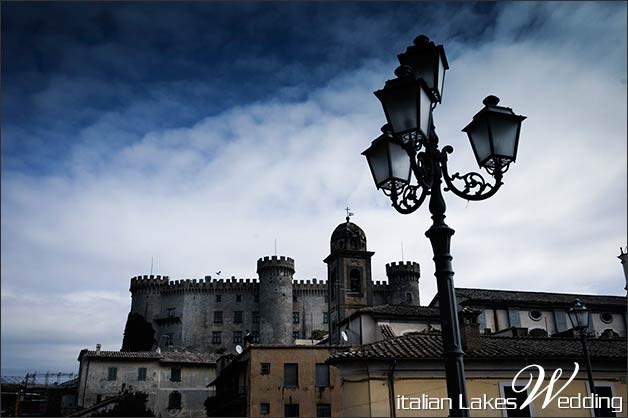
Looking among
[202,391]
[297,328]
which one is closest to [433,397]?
[202,391]

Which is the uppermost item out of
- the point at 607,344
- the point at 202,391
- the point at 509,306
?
the point at 509,306

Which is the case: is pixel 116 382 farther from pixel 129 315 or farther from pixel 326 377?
pixel 129 315

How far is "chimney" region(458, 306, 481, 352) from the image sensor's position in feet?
54.4

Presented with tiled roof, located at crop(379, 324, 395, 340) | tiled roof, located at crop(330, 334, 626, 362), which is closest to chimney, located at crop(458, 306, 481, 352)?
tiled roof, located at crop(330, 334, 626, 362)

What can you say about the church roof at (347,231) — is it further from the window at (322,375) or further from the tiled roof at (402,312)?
the window at (322,375)

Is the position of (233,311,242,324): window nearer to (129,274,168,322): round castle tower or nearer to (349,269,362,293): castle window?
(129,274,168,322): round castle tower

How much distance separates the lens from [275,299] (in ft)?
219

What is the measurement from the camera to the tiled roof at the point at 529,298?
3534 centimetres

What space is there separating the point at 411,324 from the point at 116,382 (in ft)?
79.1

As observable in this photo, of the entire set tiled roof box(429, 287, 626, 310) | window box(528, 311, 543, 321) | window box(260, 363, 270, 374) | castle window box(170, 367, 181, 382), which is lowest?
castle window box(170, 367, 181, 382)

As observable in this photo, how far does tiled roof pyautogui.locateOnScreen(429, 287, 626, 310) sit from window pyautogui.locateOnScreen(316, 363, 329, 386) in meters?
10.6

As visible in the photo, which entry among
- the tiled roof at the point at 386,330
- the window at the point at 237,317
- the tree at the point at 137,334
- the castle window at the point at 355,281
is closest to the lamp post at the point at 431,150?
the tiled roof at the point at 386,330

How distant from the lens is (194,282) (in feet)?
230

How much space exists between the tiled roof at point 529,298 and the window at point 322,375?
419 inches
